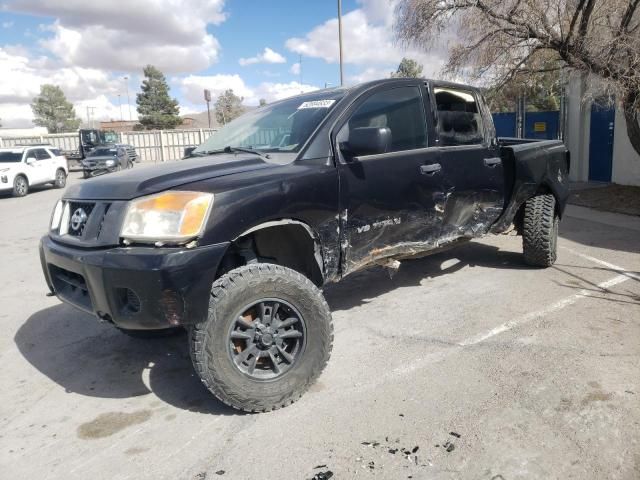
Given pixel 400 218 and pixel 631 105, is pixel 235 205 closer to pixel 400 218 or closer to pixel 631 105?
pixel 400 218

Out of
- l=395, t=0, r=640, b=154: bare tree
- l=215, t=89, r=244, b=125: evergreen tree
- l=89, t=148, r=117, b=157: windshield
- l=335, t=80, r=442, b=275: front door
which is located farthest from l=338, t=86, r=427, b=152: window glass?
l=215, t=89, r=244, b=125: evergreen tree

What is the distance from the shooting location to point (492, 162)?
15.7 feet

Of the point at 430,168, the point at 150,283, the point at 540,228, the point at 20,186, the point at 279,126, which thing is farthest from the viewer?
the point at 20,186

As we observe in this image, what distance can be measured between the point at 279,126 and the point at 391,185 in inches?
37.4

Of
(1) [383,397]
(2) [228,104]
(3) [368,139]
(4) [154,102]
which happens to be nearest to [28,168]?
(3) [368,139]

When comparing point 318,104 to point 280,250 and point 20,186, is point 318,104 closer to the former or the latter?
point 280,250

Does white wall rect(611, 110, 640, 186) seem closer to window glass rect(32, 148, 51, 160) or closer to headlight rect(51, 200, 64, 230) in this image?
headlight rect(51, 200, 64, 230)

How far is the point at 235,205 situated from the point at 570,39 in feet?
30.4

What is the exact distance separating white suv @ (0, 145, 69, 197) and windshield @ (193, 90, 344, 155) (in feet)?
48.3

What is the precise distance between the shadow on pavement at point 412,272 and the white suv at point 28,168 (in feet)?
48.5

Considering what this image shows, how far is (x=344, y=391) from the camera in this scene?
126 inches

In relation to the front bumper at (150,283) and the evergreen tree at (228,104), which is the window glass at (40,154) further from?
the evergreen tree at (228,104)

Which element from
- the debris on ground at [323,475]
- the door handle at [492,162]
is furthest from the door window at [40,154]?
the debris on ground at [323,475]

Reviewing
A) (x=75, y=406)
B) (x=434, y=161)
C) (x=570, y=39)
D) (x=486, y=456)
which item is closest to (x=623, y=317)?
(x=434, y=161)
